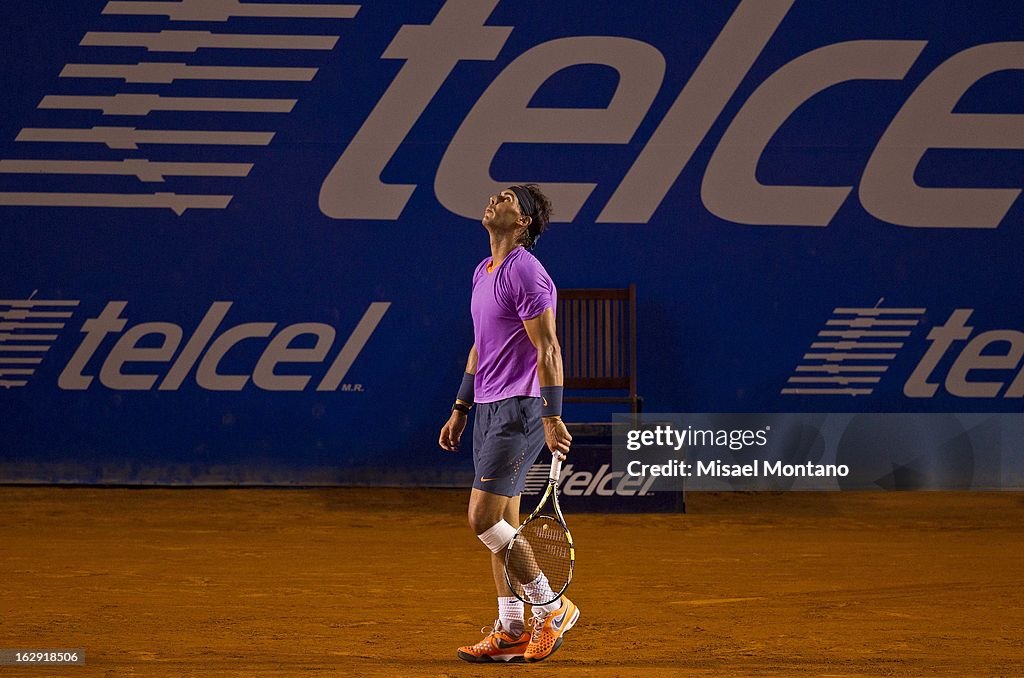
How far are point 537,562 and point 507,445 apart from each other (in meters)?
0.40

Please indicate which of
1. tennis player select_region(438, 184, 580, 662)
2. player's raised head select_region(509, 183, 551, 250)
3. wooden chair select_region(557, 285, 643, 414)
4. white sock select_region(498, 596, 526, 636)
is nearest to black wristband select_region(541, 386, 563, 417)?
tennis player select_region(438, 184, 580, 662)

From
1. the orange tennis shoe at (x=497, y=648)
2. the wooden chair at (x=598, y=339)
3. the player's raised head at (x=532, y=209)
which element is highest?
the wooden chair at (x=598, y=339)

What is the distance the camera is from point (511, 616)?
3586 millimetres

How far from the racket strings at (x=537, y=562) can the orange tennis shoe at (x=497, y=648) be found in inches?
7.0

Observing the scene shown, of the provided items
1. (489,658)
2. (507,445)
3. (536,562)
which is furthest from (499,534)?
(489,658)

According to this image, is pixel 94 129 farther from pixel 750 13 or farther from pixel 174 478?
pixel 750 13

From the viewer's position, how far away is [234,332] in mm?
7676

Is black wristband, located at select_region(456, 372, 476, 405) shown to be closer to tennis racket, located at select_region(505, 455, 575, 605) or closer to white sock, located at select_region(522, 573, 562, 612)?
tennis racket, located at select_region(505, 455, 575, 605)

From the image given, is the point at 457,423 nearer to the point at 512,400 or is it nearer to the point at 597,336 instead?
the point at 512,400

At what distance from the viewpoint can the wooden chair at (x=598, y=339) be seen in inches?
285

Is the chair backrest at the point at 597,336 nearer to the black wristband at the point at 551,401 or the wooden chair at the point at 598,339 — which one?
the wooden chair at the point at 598,339

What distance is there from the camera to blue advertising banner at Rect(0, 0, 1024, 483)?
301 inches

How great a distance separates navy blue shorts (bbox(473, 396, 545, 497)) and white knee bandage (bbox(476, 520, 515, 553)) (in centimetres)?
10

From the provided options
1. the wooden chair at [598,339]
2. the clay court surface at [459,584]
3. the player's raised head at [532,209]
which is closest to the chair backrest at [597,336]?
the wooden chair at [598,339]
